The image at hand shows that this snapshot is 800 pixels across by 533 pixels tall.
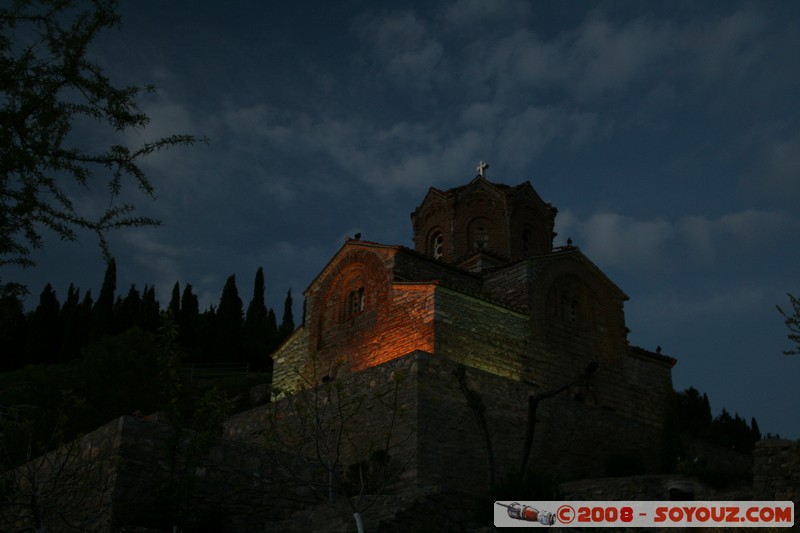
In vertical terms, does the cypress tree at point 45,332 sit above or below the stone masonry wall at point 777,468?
above

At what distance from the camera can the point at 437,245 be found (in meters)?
32.3

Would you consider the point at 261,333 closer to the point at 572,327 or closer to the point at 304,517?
the point at 572,327

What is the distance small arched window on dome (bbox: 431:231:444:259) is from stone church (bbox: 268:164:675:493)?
0.05 metres

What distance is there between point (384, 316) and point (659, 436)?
9091 mm

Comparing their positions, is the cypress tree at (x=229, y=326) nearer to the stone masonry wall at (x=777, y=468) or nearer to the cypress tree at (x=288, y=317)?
the cypress tree at (x=288, y=317)

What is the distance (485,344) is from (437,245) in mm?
8662

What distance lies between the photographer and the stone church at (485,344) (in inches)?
814

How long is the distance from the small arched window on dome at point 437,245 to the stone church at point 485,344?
2.0 inches

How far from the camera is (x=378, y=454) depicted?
1956cm

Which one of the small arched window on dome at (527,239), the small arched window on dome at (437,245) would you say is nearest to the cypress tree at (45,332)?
the small arched window on dome at (437,245)

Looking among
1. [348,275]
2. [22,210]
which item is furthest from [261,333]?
[22,210]

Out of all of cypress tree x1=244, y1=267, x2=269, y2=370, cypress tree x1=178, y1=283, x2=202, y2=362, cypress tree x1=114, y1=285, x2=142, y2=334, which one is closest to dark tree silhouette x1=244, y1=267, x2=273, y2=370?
cypress tree x1=244, y1=267, x2=269, y2=370

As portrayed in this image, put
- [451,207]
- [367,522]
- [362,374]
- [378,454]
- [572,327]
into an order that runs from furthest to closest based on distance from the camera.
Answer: [451,207] < [572,327] < [362,374] < [378,454] < [367,522]

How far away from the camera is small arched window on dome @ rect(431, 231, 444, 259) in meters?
31.9
